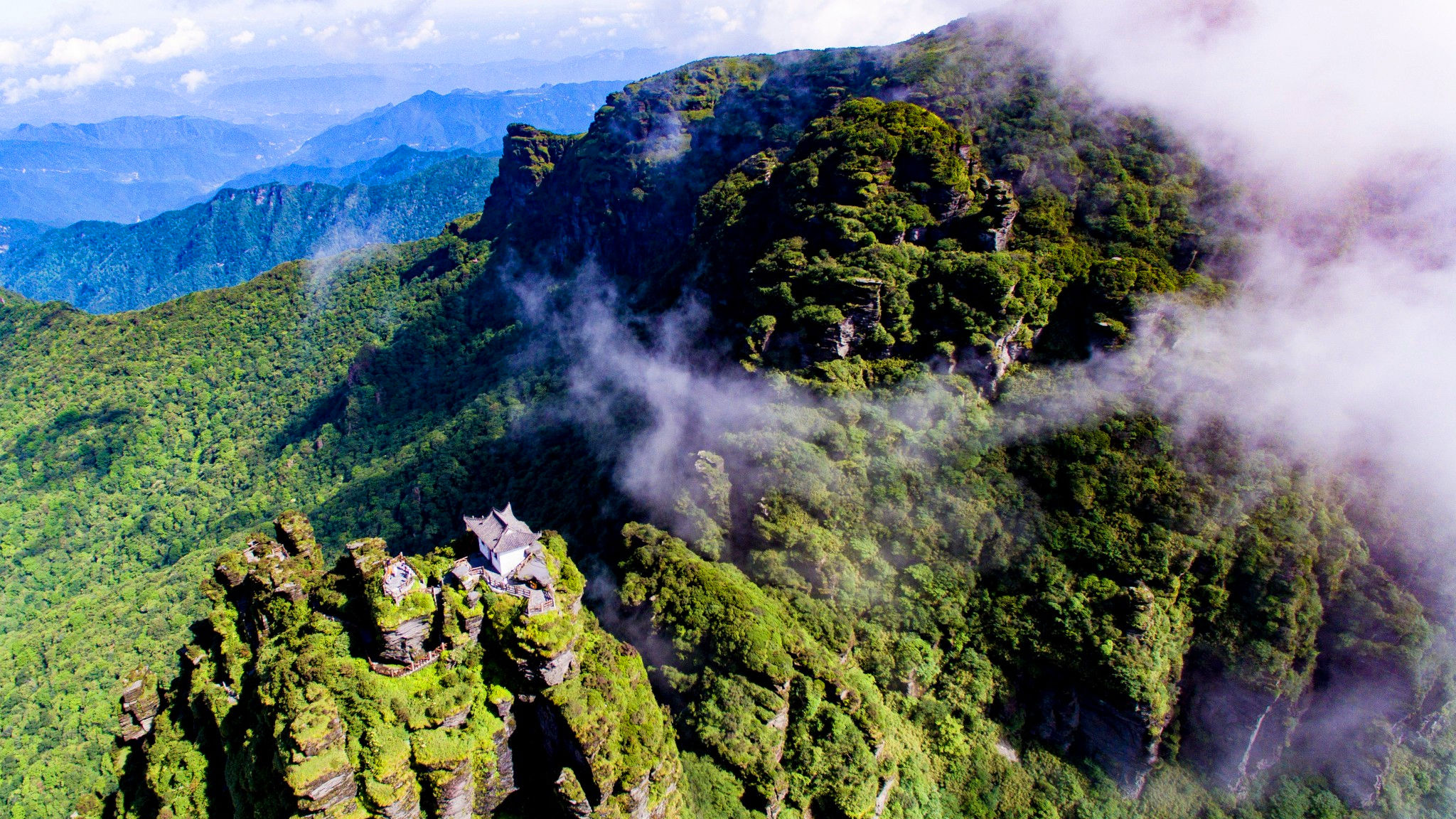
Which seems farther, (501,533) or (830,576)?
(830,576)

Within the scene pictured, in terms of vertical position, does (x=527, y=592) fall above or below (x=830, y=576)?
above

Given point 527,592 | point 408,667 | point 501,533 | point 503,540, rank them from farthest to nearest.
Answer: point 501,533 < point 503,540 < point 527,592 < point 408,667

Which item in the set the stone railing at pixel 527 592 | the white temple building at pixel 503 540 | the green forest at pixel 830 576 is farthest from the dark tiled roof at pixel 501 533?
the green forest at pixel 830 576

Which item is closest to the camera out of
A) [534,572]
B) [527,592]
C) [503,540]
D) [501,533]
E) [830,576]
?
[527,592]

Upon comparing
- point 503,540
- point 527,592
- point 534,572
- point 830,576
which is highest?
point 503,540

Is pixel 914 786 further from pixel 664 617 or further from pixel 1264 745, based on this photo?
pixel 1264 745

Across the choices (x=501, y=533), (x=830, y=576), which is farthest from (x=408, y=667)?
(x=830, y=576)

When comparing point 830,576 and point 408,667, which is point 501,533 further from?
point 830,576
